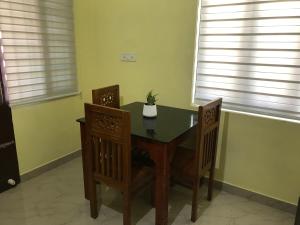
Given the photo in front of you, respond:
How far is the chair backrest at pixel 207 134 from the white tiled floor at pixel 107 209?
1.35 feet

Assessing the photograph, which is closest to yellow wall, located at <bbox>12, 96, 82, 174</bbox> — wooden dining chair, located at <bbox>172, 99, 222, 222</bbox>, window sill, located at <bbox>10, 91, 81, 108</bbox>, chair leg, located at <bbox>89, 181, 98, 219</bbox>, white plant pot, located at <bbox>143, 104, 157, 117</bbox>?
window sill, located at <bbox>10, 91, 81, 108</bbox>

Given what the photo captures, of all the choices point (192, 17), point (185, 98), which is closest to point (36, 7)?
point (192, 17)

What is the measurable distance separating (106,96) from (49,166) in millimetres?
1099

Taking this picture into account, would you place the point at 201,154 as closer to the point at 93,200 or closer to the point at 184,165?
the point at 184,165

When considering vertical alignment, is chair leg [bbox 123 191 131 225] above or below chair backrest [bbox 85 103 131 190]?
below

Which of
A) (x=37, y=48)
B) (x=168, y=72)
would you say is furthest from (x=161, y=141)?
(x=37, y=48)

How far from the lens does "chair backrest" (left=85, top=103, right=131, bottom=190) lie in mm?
1645

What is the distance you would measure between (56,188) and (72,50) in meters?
1.52

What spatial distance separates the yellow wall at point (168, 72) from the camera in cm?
213

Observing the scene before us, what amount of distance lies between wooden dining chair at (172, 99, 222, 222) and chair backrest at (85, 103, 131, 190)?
1.61 ft

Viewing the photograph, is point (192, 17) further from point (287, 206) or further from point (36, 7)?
point (287, 206)

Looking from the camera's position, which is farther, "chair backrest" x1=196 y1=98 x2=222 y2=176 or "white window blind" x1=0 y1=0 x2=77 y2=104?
"white window blind" x1=0 y1=0 x2=77 y2=104

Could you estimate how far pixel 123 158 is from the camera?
1690mm

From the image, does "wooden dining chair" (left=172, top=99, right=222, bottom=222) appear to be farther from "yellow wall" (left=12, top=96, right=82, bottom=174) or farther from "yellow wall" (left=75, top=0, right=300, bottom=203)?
"yellow wall" (left=12, top=96, right=82, bottom=174)
